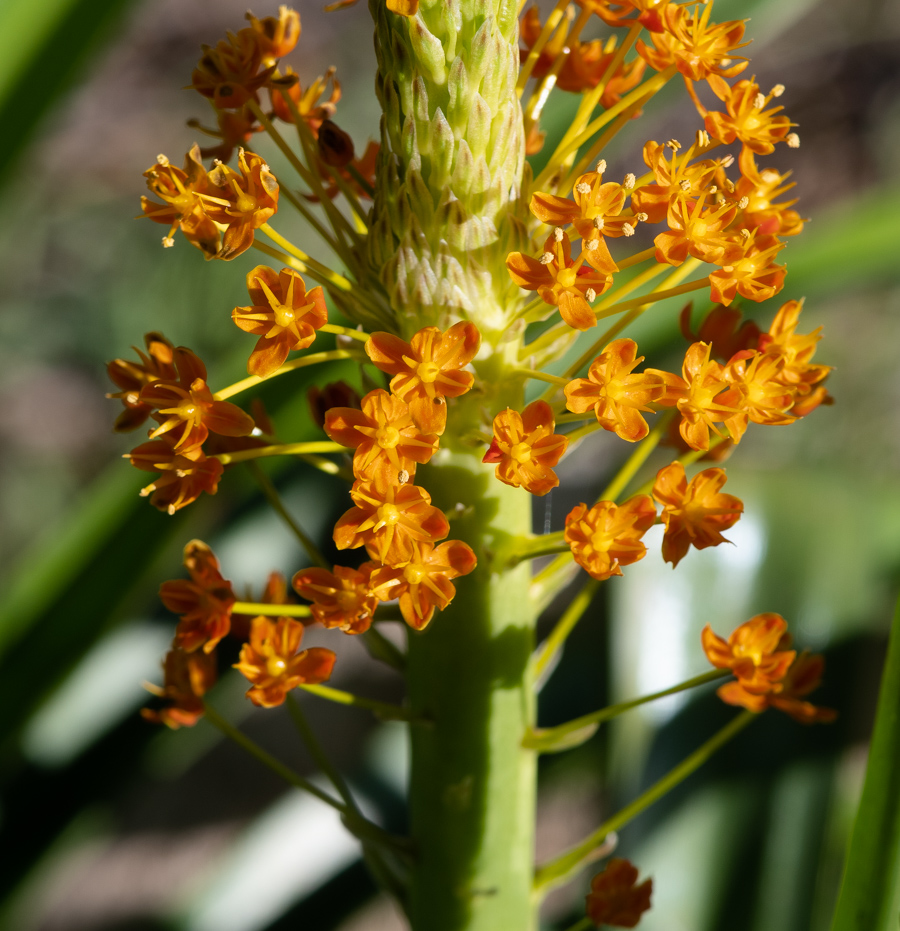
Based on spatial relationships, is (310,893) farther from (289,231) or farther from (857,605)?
(289,231)

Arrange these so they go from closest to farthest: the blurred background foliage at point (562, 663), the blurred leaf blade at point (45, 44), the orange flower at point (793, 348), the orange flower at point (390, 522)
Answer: the orange flower at point (390, 522), the orange flower at point (793, 348), the blurred leaf blade at point (45, 44), the blurred background foliage at point (562, 663)

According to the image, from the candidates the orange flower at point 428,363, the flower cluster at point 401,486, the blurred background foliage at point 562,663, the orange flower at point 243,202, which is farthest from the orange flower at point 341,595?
the blurred background foliage at point 562,663

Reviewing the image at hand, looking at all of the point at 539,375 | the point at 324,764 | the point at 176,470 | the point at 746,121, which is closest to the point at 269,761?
the point at 324,764

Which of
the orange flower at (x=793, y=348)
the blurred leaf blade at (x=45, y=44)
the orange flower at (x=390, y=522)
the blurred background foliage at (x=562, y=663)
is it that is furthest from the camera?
the blurred background foliage at (x=562, y=663)

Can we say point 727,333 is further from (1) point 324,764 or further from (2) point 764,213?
(1) point 324,764

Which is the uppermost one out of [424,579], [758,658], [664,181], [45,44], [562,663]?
[45,44]

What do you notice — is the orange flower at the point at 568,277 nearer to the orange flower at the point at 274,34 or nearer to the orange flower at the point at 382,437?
the orange flower at the point at 382,437

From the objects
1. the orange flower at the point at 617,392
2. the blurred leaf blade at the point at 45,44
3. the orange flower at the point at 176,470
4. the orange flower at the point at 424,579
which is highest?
the blurred leaf blade at the point at 45,44
